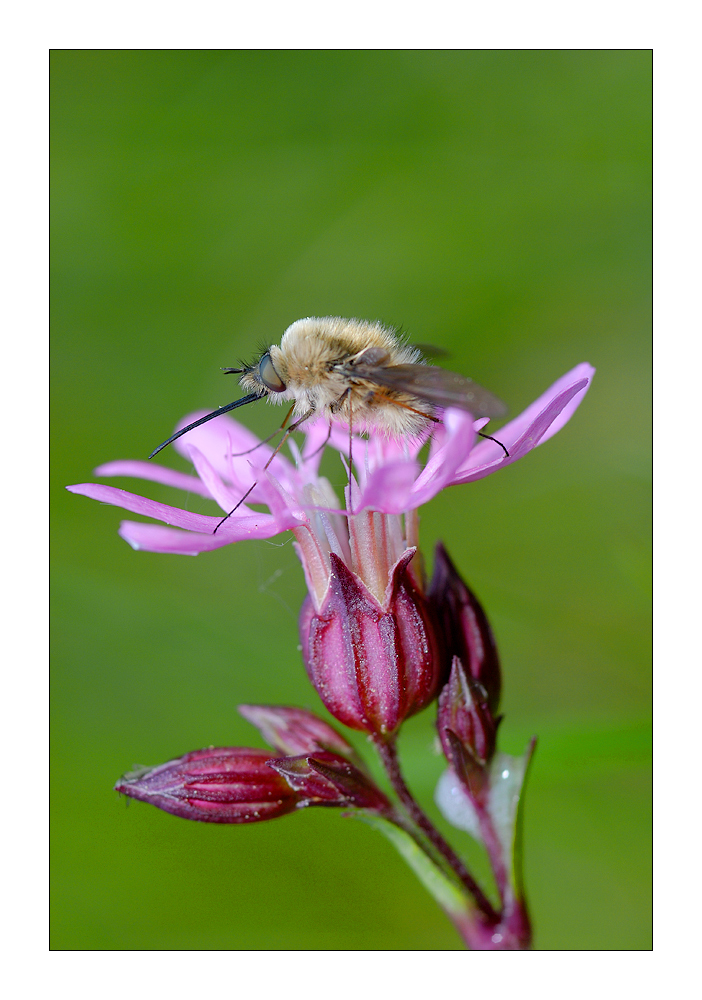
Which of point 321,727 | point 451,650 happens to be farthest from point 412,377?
point 321,727

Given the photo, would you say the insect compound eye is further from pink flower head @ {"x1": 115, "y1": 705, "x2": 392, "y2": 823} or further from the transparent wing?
pink flower head @ {"x1": 115, "y1": 705, "x2": 392, "y2": 823}

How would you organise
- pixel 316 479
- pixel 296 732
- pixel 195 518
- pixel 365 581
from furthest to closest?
1. pixel 316 479
2. pixel 296 732
3. pixel 365 581
4. pixel 195 518

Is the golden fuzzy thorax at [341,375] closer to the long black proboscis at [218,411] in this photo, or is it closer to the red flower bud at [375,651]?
the long black proboscis at [218,411]

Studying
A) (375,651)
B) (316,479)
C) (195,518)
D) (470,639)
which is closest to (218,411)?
(195,518)

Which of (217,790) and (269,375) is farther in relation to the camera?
(269,375)

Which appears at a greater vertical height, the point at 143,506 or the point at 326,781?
Result: the point at 143,506

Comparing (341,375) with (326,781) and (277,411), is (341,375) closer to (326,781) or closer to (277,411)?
(326,781)

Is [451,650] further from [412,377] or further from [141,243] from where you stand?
[141,243]
